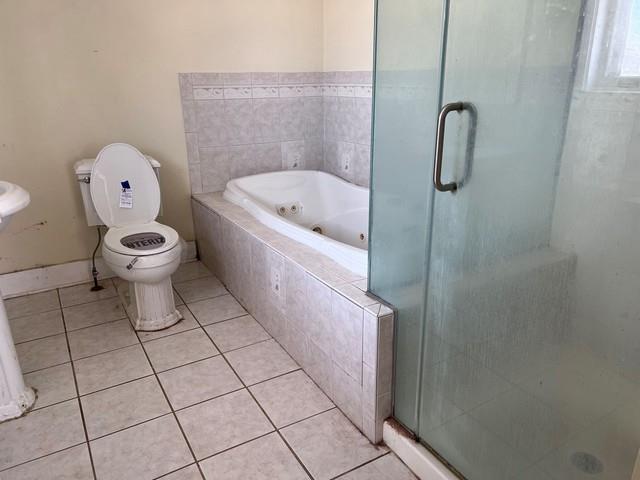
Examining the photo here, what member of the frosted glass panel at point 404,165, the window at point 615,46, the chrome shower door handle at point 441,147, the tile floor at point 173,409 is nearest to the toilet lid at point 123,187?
the tile floor at point 173,409

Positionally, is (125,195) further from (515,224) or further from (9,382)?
(515,224)

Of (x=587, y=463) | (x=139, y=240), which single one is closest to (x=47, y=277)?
(x=139, y=240)

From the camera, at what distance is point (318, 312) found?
72.2 inches

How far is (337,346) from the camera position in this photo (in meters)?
1.74

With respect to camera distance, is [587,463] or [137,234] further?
[137,234]

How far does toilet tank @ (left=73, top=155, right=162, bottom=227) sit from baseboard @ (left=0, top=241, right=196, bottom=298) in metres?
0.39

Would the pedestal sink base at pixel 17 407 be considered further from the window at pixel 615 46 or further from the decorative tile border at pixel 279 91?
the window at pixel 615 46

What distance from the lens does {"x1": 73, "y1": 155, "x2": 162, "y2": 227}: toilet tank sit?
2.55m

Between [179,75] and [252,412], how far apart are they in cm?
210

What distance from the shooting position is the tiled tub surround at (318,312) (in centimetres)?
158

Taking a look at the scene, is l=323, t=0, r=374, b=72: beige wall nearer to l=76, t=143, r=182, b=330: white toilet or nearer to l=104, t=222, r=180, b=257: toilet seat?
l=76, t=143, r=182, b=330: white toilet

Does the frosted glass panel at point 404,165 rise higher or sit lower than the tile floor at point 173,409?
higher

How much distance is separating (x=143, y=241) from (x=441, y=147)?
1.74m

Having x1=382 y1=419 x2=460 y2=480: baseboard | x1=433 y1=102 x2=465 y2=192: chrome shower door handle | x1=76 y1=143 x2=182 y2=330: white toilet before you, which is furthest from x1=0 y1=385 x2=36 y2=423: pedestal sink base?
x1=433 y1=102 x2=465 y2=192: chrome shower door handle
